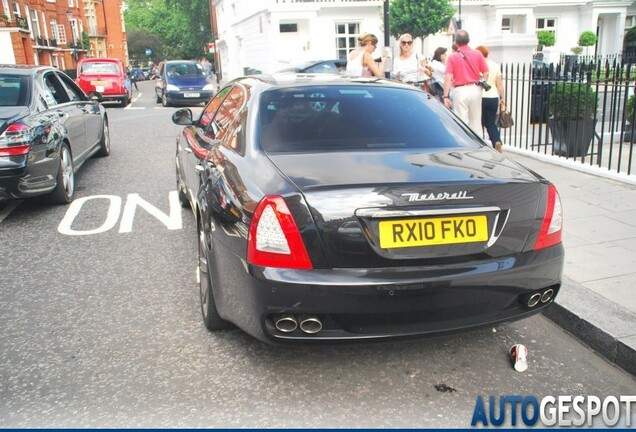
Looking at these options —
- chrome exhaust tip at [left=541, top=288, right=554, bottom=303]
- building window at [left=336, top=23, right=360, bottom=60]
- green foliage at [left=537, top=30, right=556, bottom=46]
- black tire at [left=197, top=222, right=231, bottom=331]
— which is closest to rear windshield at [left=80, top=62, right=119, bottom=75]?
building window at [left=336, top=23, right=360, bottom=60]

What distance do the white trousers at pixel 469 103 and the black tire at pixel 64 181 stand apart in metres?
5.04

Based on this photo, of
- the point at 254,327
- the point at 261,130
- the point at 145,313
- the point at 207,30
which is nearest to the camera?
the point at 254,327

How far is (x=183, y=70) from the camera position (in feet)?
73.6

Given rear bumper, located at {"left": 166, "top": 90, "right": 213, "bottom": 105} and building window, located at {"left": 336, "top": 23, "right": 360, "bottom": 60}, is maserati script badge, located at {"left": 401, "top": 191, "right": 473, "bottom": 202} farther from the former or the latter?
building window, located at {"left": 336, "top": 23, "right": 360, "bottom": 60}

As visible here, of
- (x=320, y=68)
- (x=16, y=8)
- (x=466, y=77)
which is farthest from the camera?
(x=16, y=8)

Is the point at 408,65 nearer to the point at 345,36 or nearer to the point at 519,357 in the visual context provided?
the point at 519,357

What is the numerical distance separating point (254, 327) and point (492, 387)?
1.23 meters

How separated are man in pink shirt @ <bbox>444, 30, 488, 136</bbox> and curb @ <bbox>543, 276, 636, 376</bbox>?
14.9 ft

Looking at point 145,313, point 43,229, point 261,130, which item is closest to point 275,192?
point 261,130

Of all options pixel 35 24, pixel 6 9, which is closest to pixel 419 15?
pixel 6 9

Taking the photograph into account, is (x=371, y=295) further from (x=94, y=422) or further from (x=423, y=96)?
(x=423, y=96)

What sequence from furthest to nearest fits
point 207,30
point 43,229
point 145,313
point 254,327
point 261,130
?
1. point 207,30
2. point 43,229
3. point 145,313
4. point 261,130
5. point 254,327

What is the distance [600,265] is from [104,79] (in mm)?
20930

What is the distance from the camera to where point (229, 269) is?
2906 millimetres
